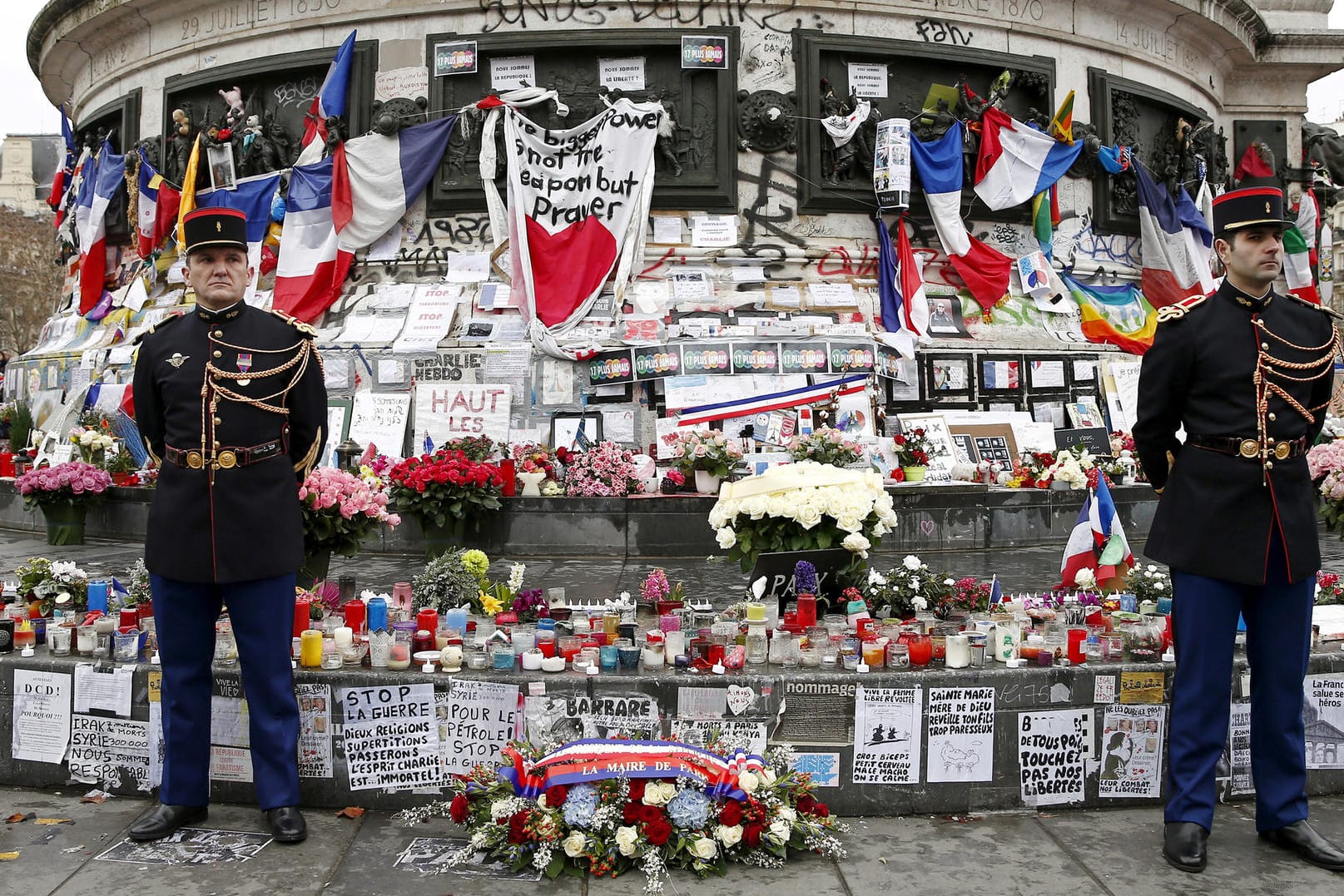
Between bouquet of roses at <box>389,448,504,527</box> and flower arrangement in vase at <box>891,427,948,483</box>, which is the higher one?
flower arrangement in vase at <box>891,427,948,483</box>

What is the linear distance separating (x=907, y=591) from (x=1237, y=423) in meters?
1.86

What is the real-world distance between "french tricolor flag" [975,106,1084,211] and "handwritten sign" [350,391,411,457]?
7802mm

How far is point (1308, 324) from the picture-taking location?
4188 mm

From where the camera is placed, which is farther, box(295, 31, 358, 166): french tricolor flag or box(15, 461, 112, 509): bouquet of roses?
box(295, 31, 358, 166): french tricolor flag

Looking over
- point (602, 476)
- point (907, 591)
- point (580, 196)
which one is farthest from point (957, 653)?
point (580, 196)

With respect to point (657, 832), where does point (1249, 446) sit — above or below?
above

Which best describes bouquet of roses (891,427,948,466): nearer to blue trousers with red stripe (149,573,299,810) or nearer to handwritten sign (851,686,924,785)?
handwritten sign (851,686,924,785)

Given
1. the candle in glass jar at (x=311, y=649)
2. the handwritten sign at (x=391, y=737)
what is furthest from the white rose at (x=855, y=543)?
the candle in glass jar at (x=311, y=649)

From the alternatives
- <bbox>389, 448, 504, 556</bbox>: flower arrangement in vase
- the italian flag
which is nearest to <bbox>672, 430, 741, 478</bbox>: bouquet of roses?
<bbox>389, 448, 504, 556</bbox>: flower arrangement in vase

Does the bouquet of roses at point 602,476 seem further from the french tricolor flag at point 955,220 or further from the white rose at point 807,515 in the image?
the french tricolor flag at point 955,220

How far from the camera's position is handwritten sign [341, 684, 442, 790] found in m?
4.44

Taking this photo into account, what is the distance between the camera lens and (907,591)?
548 centimetres

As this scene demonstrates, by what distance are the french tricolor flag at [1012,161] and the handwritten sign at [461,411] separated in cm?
677

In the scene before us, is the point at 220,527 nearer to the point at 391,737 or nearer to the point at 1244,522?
the point at 391,737
